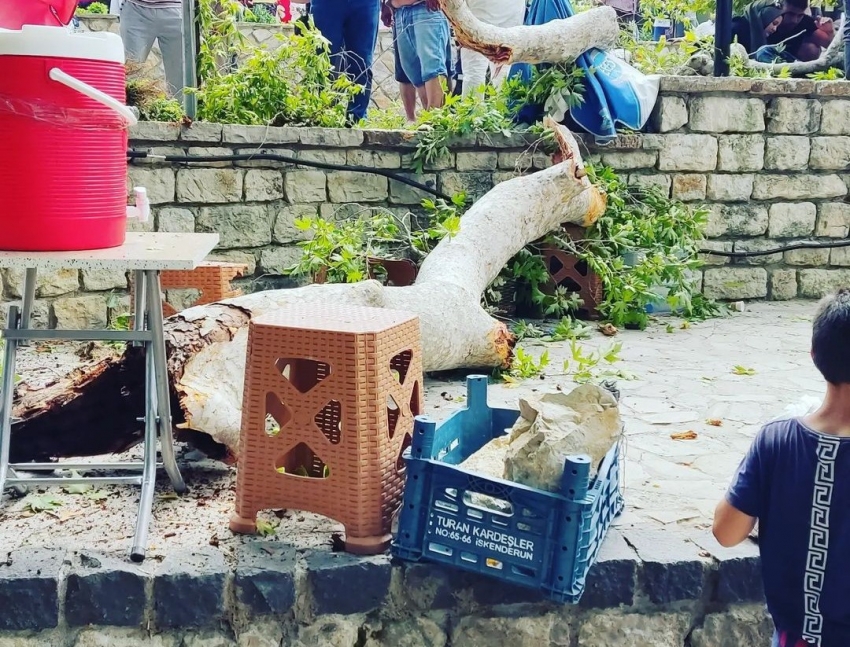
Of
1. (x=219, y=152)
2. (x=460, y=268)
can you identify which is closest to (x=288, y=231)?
(x=219, y=152)

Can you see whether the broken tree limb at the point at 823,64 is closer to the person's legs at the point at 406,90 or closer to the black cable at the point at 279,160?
the person's legs at the point at 406,90

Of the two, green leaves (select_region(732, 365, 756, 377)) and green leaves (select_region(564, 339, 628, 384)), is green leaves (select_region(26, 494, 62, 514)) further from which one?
green leaves (select_region(732, 365, 756, 377))

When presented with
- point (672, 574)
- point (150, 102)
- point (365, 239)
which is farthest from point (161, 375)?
point (150, 102)

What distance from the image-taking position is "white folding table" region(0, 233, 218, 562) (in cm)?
225

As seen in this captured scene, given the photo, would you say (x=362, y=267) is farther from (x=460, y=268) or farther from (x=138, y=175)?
(x=138, y=175)

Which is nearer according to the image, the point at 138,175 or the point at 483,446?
the point at 483,446

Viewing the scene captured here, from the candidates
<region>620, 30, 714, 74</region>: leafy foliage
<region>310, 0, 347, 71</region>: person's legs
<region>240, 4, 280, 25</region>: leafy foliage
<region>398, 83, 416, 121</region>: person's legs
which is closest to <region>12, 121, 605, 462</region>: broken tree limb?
<region>620, 30, 714, 74</region>: leafy foliage

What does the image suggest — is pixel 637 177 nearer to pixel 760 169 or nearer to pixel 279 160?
pixel 760 169

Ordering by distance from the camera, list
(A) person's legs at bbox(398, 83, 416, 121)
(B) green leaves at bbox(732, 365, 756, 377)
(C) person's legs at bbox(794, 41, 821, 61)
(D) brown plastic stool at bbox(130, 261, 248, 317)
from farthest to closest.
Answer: (C) person's legs at bbox(794, 41, 821, 61) → (A) person's legs at bbox(398, 83, 416, 121) → (B) green leaves at bbox(732, 365, 756, 377) → (D) brown plastic stool at bbox(130, 261, 248, 317)

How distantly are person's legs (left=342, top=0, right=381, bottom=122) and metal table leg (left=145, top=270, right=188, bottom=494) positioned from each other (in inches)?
150

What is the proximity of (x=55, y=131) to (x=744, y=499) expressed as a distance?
1797mm

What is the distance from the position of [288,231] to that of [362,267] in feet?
2.60

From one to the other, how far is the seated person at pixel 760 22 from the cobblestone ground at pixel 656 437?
141 inches

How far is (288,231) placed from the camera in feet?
17.6
